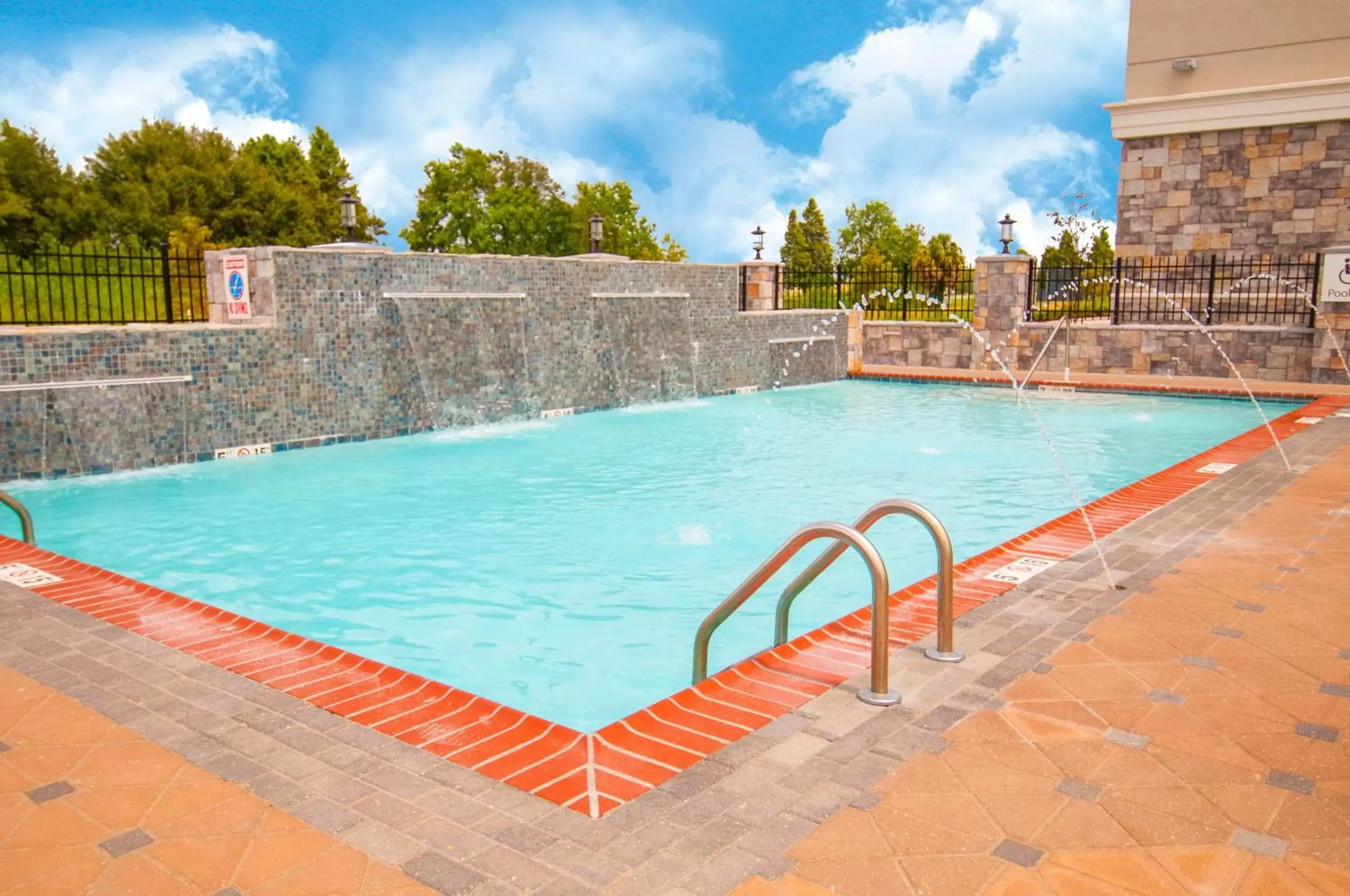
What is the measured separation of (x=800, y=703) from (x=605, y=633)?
211 centimetres

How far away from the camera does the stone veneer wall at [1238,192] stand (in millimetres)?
20828

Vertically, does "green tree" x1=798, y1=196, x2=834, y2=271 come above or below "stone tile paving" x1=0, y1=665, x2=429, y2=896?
above

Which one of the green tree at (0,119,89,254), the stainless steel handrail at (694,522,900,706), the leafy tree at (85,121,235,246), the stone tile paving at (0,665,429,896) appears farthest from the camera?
the leafy tree at (85,121,235,246)

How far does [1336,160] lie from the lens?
2075 centimetres

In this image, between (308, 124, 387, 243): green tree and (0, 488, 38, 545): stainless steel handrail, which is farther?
(308, 124, 387, 243): green tree

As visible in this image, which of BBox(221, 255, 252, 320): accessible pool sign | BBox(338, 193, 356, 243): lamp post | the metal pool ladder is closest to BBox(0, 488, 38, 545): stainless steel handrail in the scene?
the metal pool ladder

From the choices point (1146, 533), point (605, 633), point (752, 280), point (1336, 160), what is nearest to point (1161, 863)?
point (605, 633)

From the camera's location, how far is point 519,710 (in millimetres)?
4477

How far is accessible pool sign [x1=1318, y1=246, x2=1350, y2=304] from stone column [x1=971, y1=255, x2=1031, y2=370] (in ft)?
16.6

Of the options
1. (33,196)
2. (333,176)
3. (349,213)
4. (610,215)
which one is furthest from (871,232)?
(349,213)

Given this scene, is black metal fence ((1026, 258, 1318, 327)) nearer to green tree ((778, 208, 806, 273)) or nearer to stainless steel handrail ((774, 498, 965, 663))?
stainless steel handrail ((774, 498, 965, 663))

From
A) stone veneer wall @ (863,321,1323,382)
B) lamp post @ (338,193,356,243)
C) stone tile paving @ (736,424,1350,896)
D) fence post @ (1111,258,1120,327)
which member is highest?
lamp post @ (338,193,356,243)

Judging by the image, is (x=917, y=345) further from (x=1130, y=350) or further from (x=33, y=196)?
(x=33, y=196)

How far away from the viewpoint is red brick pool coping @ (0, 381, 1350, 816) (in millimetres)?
3430
